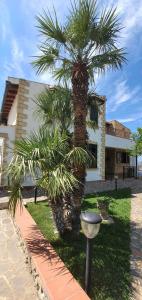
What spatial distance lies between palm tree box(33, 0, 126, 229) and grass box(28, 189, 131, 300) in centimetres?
74

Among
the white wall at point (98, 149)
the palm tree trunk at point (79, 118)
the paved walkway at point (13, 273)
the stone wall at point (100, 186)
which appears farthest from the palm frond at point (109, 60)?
the white wall at point (98, 149)

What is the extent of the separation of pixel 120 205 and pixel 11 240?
4.71 m

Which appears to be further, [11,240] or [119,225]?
[119,225]

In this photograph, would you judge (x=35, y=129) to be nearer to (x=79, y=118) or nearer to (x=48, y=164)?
(x=79, y=118)

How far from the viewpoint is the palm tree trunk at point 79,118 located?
16.1 feet

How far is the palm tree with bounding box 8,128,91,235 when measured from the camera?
391 cm

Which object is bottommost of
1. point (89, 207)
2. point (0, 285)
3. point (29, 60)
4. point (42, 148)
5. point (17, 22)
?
point (0, 285)

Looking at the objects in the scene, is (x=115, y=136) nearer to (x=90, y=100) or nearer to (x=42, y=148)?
(x=90, y=100)

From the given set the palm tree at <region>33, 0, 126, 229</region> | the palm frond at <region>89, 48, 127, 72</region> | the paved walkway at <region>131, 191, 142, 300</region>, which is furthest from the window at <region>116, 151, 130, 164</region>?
the palm tree at <region>33, 0, 126, 229</region>

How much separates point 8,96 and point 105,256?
11.5m

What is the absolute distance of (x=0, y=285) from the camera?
3.55m

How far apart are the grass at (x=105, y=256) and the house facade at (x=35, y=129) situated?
6.93 ft

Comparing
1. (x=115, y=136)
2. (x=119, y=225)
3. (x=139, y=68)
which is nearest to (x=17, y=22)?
(x=139, y=68)

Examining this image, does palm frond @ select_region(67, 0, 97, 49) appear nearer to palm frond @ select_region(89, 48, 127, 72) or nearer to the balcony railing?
palm frond @ select_region(89, 48, 127, 72)
